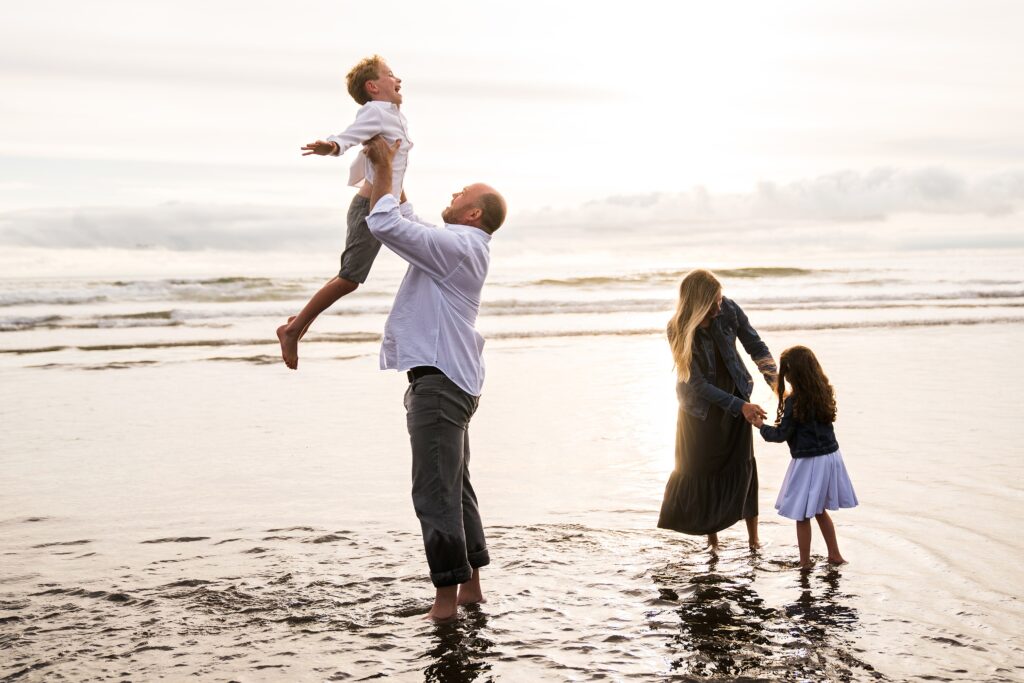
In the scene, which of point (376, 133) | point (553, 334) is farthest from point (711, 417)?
point (553, 334)

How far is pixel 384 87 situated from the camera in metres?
4.64

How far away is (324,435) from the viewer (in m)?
9.38

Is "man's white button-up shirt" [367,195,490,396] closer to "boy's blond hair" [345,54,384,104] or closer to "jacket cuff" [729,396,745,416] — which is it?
"boy's blond hair" [345,54,384,104]

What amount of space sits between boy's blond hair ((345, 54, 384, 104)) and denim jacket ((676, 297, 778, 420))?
8.45 feet

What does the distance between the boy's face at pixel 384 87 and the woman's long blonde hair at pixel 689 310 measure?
224cm

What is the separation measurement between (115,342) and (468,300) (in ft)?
54.1

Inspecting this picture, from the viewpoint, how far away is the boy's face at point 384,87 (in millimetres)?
4629

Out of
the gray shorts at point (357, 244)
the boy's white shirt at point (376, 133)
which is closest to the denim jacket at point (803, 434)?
the gray shorts at point (357, 244)

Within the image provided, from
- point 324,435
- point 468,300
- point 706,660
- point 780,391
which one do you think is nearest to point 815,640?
point 706,660

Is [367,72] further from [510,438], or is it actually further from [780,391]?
[510,438]

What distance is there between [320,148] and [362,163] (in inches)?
17.6

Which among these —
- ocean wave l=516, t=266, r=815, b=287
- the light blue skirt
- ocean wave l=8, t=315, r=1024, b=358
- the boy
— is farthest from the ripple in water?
ocean wave l=516, t=266, r=815, b=287

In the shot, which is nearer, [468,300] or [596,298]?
[468,300]

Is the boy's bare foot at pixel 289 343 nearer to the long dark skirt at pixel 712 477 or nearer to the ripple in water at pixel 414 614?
the ripple in water at pixel 414 614
